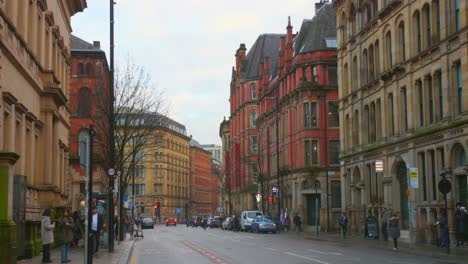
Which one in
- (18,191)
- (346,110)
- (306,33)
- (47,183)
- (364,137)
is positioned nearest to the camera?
(18,191)

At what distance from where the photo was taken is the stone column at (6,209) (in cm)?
1622

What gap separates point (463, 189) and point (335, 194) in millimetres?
36053

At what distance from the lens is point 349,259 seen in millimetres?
25859

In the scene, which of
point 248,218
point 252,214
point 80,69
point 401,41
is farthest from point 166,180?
point 401,41

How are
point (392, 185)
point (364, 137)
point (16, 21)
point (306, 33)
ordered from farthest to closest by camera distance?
point (306, 33) → point (364, 137) → point (392, 185) → point (16, 21)

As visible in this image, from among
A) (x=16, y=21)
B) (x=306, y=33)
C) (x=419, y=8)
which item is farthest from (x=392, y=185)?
(x=306, y=33)

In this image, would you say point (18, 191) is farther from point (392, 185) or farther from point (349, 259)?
point (392, 185)

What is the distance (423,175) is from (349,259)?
16.2 meters

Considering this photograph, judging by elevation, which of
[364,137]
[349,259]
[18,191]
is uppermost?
[364,137]

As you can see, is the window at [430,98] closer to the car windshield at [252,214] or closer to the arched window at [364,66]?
the arched window at [364,66]

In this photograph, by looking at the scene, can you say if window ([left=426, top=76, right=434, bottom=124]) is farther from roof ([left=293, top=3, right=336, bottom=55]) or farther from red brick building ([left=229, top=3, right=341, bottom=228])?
roof ([left=293, top=3, right=336, bottom=55])

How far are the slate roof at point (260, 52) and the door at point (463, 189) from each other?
7421 cm

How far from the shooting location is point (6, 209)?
16.5 metres

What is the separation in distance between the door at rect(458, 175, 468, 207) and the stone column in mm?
24573
